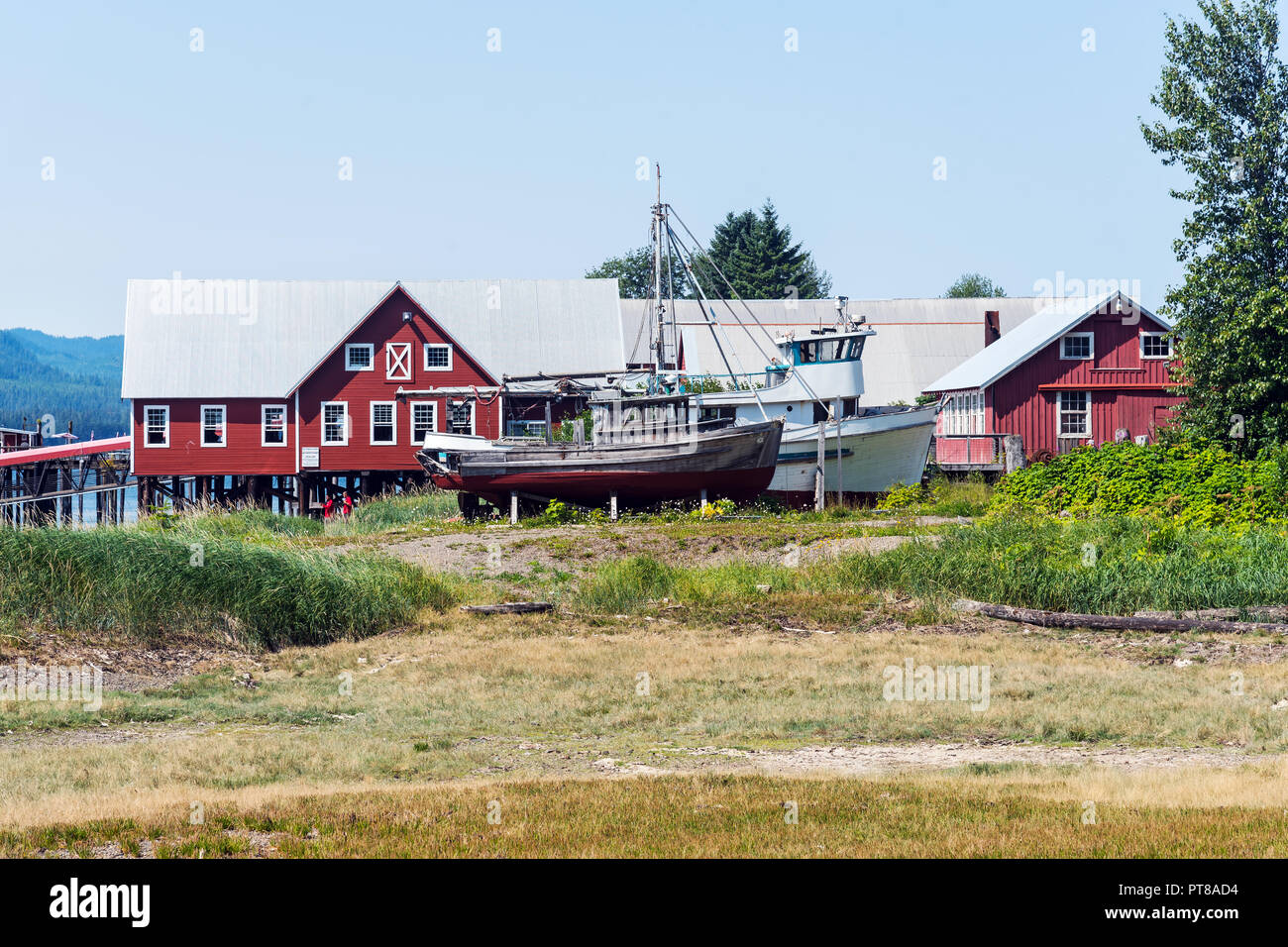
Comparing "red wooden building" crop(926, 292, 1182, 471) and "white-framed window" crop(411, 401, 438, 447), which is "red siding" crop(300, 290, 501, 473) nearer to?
"white-framed window" crop(411, 401, 438, 447)

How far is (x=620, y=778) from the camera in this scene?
464 inches

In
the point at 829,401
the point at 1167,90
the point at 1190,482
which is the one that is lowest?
the point at 1190,482

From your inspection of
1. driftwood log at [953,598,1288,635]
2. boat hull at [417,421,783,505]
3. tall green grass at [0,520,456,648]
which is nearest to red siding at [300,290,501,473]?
boat hull at [417,421,783,505]

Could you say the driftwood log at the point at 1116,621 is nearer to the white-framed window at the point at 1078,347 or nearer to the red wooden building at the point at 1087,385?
the red wooden building at the point at 1087,385

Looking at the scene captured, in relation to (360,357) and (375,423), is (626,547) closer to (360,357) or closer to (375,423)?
(375,423)

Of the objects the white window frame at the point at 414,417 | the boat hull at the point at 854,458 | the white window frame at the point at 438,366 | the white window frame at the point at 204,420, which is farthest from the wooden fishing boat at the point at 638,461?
the white window frame at the point at 204,420

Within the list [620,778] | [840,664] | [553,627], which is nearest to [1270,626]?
[840,664]

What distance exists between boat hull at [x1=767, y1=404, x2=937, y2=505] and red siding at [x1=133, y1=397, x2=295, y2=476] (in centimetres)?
2275

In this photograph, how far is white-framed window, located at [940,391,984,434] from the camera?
49.6 metres

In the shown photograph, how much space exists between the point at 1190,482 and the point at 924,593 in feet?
42.8

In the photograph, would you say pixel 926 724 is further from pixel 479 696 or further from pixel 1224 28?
pixel 1224 28

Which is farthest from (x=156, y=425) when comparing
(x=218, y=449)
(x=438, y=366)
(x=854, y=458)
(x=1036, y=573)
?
(x=1036, y=573)

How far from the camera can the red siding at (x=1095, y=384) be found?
4819cm

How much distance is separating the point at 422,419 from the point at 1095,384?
25976 millimetres
